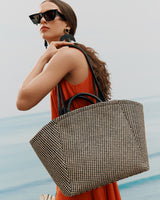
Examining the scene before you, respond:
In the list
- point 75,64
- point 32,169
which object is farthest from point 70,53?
point 32,169

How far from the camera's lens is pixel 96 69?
1212mm

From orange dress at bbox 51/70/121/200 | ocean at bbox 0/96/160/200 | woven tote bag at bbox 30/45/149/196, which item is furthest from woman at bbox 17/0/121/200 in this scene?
ocean at bbox 0/96/160/200

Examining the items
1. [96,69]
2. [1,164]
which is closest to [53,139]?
[96,69]

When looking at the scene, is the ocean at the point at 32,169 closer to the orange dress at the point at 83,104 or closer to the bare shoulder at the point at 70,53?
the orange dress at the point at 83,104

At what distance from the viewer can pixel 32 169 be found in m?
7.34

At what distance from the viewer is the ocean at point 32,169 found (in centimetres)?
566

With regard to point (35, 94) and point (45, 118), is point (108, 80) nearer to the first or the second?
point (35, 94)

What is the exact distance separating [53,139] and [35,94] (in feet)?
0.62

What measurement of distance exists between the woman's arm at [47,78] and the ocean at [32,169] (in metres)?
4.30

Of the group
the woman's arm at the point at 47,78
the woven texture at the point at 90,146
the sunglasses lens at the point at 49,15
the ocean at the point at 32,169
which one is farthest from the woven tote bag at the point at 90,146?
the ocean at the point at 32,169

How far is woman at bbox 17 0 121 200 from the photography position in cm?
106

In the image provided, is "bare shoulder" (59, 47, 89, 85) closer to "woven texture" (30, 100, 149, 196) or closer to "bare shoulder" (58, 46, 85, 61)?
"bare shoulder" (58, 46, 85, 61)

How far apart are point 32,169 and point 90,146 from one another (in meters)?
6.66

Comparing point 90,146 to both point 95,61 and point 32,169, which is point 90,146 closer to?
point 95,61
